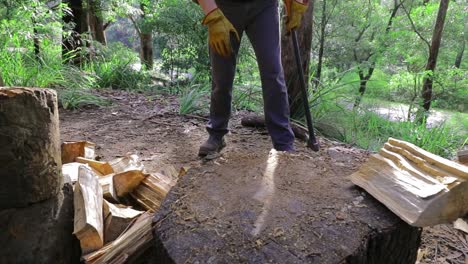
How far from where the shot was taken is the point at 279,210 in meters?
1.24

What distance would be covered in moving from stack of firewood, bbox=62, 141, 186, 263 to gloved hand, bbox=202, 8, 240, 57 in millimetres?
840

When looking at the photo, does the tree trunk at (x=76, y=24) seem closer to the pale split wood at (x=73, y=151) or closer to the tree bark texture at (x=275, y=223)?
the pale split wood at (x=73, y=151)

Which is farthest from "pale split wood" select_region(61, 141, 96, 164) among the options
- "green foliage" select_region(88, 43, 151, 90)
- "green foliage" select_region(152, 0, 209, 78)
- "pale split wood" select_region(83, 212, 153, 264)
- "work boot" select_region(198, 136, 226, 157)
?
"green foliage" select_region(152, 0, 209, 78)

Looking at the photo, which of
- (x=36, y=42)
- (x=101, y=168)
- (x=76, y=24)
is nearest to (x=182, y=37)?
(x=76, y=24)

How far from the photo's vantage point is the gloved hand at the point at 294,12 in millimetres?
2246

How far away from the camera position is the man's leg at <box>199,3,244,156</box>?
2.29m

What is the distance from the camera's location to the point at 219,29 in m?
2.03

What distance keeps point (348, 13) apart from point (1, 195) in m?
13.1

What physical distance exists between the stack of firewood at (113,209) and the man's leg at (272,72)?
0.81 m

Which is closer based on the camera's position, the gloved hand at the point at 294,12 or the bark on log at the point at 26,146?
the bark on log at the point at 26,146

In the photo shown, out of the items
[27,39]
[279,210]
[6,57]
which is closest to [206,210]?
[279,210]

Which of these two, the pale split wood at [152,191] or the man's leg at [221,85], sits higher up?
the man's leg at [221,85]

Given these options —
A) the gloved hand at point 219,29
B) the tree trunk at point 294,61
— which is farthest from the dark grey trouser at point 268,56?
the tree trunk at point 294,61

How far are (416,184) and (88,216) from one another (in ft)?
4.05
